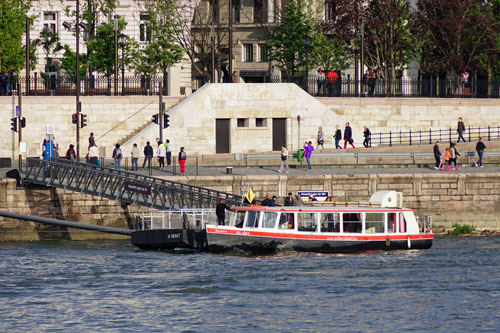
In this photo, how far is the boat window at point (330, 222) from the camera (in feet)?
138

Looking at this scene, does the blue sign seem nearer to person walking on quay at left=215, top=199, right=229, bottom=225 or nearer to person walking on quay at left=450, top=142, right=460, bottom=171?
person walking on quay at left=215, top=199, right=229, bottom=225

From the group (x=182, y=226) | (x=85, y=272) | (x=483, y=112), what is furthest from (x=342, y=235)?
(x=483, y=112)

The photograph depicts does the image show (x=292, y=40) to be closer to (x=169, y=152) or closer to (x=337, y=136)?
(x=337, y=136)

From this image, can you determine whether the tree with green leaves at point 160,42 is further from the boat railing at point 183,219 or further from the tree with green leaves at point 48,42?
the boat railing at point 183,219

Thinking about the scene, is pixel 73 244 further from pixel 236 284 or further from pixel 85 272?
pixel 236 284

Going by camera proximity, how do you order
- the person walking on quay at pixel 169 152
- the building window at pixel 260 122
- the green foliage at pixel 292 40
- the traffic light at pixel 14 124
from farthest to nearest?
the green foliage at pixel 292 40 < the building window at pixel 260 122 < the person walking on quay at pixel 169 152 < the traffic light at pixel 14 124

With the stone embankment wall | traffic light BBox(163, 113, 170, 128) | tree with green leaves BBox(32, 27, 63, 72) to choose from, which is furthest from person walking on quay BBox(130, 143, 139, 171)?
tree with green leaves BBox(32, 27, 63, 72)

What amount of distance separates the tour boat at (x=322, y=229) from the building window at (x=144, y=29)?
107ft

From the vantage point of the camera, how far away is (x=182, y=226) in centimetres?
4325

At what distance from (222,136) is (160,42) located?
11.6m

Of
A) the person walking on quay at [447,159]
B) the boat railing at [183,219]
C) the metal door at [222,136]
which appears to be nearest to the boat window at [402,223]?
the boat railing at [183,219]

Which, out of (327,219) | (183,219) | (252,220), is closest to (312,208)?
(327,219)

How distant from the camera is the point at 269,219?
41688mm

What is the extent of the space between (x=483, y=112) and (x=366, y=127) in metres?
7.71
